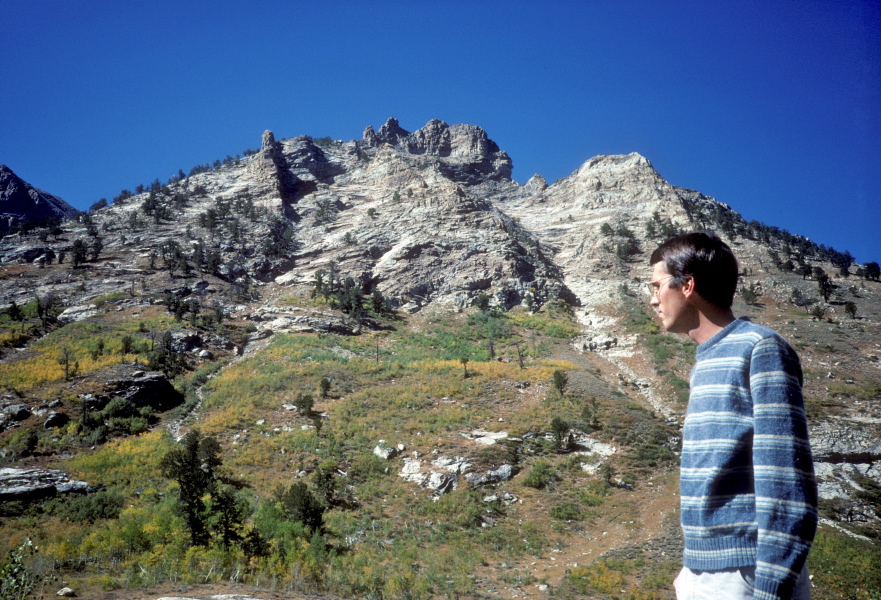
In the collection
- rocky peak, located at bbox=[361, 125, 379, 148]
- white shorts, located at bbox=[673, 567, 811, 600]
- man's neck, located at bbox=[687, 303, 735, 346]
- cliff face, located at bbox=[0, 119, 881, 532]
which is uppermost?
rocky peak, located at bbox=[361, 125, 379, 148]

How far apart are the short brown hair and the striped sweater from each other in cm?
20

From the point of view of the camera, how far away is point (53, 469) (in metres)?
17.3

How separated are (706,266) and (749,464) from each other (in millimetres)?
942

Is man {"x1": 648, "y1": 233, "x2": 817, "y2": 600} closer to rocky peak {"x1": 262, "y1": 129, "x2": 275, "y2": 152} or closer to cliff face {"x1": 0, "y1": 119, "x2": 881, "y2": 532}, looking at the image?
cliff face {"x1": 0, "y1": 119, "x2": 881, "y2": 532}

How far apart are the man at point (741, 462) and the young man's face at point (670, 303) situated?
0.31 ft

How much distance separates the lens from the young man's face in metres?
2.14

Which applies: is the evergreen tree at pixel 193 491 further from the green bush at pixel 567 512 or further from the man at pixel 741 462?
the man at pixel 741 462

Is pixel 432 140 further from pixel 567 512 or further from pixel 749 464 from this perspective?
pixel 749 464

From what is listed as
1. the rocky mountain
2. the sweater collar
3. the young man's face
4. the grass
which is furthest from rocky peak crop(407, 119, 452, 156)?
the sweater collar

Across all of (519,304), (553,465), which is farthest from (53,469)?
(519,304)

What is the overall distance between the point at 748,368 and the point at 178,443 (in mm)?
25663

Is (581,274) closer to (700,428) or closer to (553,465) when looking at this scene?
(553,465)

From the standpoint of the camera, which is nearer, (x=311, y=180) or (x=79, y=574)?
(x=79, y=574)

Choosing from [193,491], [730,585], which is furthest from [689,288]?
[193,491]
